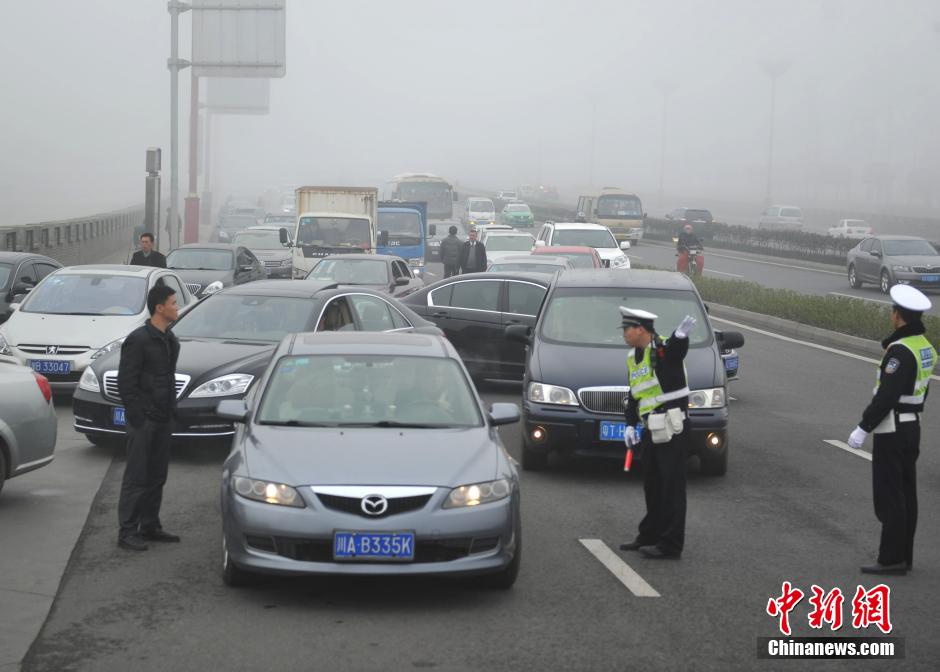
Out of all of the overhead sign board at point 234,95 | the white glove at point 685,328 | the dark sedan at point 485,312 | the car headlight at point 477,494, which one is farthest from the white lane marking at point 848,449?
the overhead sign board at point 234,95

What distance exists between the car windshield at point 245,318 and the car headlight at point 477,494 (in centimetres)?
550

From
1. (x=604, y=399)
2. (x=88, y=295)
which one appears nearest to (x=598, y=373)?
(x=604, y=399)

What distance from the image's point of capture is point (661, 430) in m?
7.80

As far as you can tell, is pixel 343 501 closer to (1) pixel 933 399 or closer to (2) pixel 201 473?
(2) pixel 201 473

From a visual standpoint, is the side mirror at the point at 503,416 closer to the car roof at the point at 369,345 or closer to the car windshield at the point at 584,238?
the car roof at the point at 369,345

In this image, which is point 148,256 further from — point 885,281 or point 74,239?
point 885,281

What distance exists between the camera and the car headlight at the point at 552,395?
1032 cm

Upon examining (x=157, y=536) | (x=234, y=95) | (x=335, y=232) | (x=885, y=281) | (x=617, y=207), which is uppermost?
(x=234, y=95)

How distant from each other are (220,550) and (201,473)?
2649 mm

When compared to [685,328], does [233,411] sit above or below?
below

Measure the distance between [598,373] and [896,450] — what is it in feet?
10.8

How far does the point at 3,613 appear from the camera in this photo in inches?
256

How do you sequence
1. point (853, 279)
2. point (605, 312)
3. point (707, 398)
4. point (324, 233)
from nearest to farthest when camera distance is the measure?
point (707, 398), point (605, 312), point (324, 233), point (853, 279)

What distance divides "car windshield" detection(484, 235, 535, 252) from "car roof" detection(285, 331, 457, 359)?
26784mm
